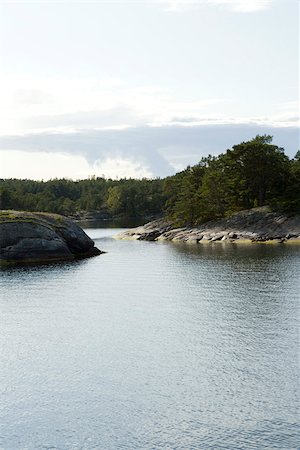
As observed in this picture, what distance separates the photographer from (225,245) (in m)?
102

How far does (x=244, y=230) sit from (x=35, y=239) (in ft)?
148

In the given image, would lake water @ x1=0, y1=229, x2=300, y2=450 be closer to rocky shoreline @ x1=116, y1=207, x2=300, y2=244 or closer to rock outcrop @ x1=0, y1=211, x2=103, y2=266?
rock outcrop @ x1=0, y1=211, x2=103, y2=266

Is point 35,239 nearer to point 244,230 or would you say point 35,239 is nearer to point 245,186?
point 244,230

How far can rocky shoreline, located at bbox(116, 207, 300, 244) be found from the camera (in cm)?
10425

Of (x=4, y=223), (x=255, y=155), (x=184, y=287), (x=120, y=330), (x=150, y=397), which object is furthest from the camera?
(x=255, y=155)

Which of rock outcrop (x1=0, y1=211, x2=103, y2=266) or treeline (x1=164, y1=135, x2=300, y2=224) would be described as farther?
treeline (x1=164, y1=135, x2=300, y2=224)

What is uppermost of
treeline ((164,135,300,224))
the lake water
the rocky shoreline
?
treeline ((164,135,300,224))

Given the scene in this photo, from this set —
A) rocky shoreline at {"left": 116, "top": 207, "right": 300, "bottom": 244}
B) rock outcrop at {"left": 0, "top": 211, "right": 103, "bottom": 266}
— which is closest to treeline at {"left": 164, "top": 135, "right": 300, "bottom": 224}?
rocky shoreline at {"left": 116, "top": 207, "right": 300, "bottom": 244}

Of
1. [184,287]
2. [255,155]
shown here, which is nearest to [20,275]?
[184,287]

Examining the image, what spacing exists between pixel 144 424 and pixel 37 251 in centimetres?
6001

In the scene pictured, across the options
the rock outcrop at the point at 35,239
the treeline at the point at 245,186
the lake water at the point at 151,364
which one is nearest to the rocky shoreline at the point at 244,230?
the treeline at the point at 245,186

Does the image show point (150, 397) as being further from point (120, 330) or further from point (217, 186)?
point (217, 186)

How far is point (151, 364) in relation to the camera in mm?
31250

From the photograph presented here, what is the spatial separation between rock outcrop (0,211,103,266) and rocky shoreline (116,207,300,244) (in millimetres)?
32377
